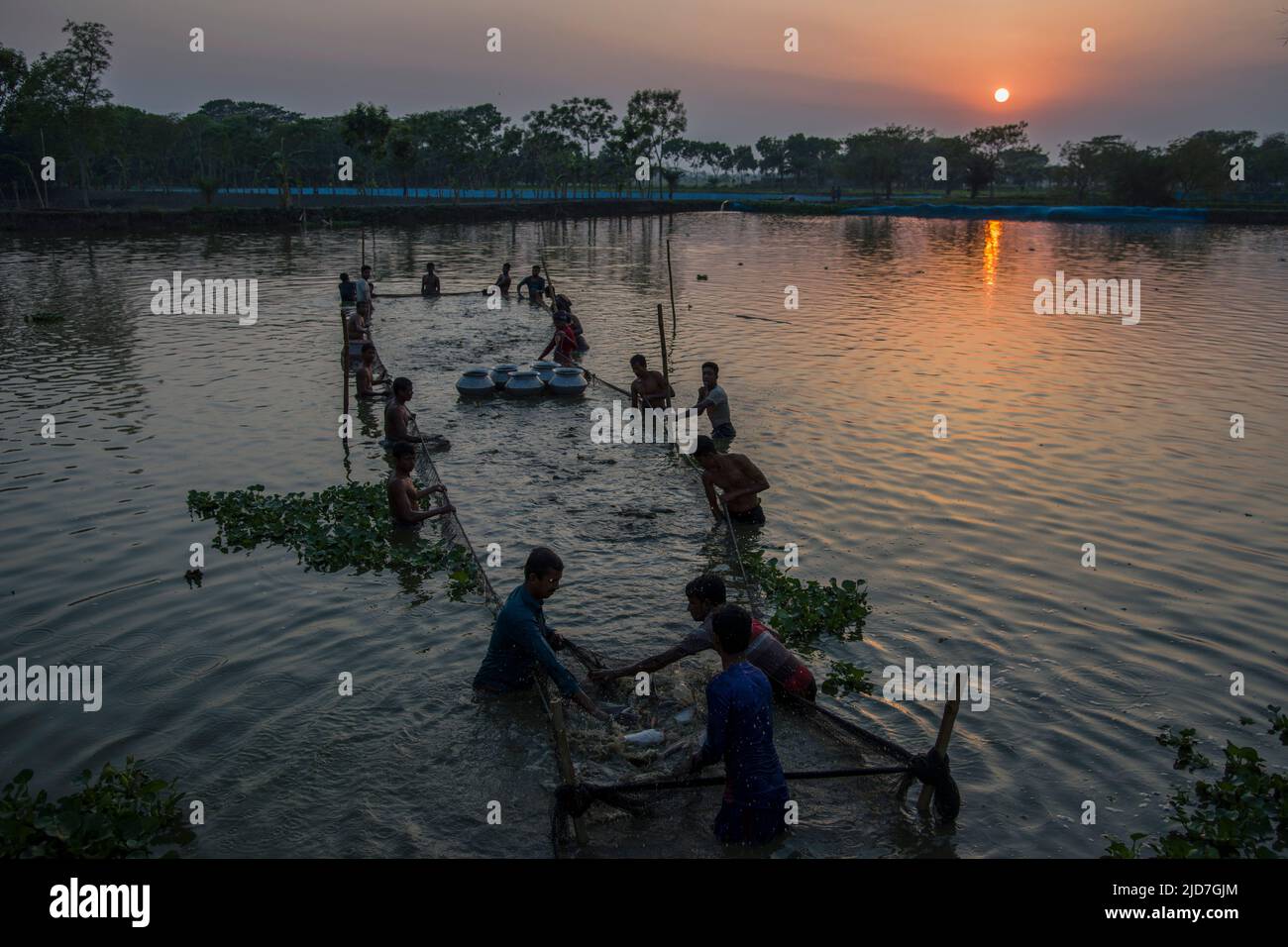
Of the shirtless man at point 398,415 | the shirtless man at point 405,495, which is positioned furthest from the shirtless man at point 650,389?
the shirtless man at point 405,495

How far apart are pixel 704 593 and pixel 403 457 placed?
18.1 ft

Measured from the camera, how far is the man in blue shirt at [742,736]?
5355mm

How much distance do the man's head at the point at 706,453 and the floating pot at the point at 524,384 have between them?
728cm

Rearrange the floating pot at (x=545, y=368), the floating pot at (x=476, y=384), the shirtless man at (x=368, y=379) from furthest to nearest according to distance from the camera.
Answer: the floating pot at (x=545, y=368) < the floating pot at (x=476, y=384) < the shirtless man at (x=368, y=379)

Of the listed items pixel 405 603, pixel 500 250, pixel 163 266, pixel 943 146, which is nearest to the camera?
pixel 405 603

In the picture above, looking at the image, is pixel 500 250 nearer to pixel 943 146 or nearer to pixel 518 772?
pixel 518 772

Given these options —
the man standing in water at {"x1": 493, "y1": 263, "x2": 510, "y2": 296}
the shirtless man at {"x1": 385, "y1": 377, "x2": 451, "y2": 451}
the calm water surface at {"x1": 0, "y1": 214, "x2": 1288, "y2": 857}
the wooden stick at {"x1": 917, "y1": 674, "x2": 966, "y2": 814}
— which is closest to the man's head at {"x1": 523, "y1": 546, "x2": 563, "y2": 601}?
the calm water surface at {"x1": 0, "y1": 214, "x2": 1288, "y2": 857}

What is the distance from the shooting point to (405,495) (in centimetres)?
1091

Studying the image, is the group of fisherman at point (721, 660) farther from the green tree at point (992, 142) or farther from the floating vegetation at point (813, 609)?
the green tree at point (992, 142)

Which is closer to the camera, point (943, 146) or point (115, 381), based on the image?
point (115, 381)

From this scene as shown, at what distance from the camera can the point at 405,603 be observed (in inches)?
375

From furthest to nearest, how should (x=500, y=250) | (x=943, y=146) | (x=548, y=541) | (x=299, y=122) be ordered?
(x=943, y=146) → (x=299, y=122) → (x=500, y=250) → (x=548, y=541)

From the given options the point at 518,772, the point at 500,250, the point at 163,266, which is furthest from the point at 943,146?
the point at 518,772
